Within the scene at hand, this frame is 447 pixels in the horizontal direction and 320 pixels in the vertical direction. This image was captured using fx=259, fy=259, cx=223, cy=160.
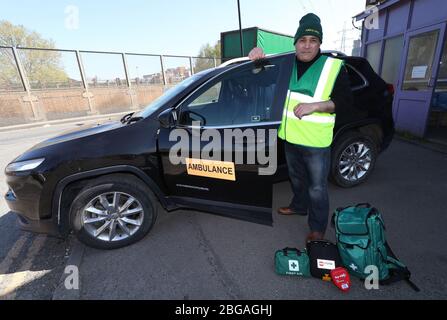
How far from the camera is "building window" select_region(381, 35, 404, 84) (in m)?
6.50

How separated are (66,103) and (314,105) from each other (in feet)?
54.8

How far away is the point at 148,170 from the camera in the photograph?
99.4 inches

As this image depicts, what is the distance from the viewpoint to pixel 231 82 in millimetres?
2871

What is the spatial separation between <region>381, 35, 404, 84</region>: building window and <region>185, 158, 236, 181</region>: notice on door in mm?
6287

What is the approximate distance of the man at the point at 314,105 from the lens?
6.73ft

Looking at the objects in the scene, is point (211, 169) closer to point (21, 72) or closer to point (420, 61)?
point (420, 61)

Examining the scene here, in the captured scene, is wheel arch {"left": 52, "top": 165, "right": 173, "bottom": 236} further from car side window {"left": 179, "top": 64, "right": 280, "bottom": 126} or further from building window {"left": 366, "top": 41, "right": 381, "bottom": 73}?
building window {"left": 366, "top": 41, "right": 381, "bottom": 73}

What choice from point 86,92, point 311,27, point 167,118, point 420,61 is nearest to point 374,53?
point 420,61

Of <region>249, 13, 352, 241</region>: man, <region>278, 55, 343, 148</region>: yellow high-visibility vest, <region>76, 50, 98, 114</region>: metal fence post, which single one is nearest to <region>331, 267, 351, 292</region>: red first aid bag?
<region>249, 13, 352, 241</region>: man

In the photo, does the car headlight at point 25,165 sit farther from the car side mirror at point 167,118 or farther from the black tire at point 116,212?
the car side mirror at point 167,118

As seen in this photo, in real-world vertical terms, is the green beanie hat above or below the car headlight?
above

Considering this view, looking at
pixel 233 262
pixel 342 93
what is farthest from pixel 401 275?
pixel 342 93
